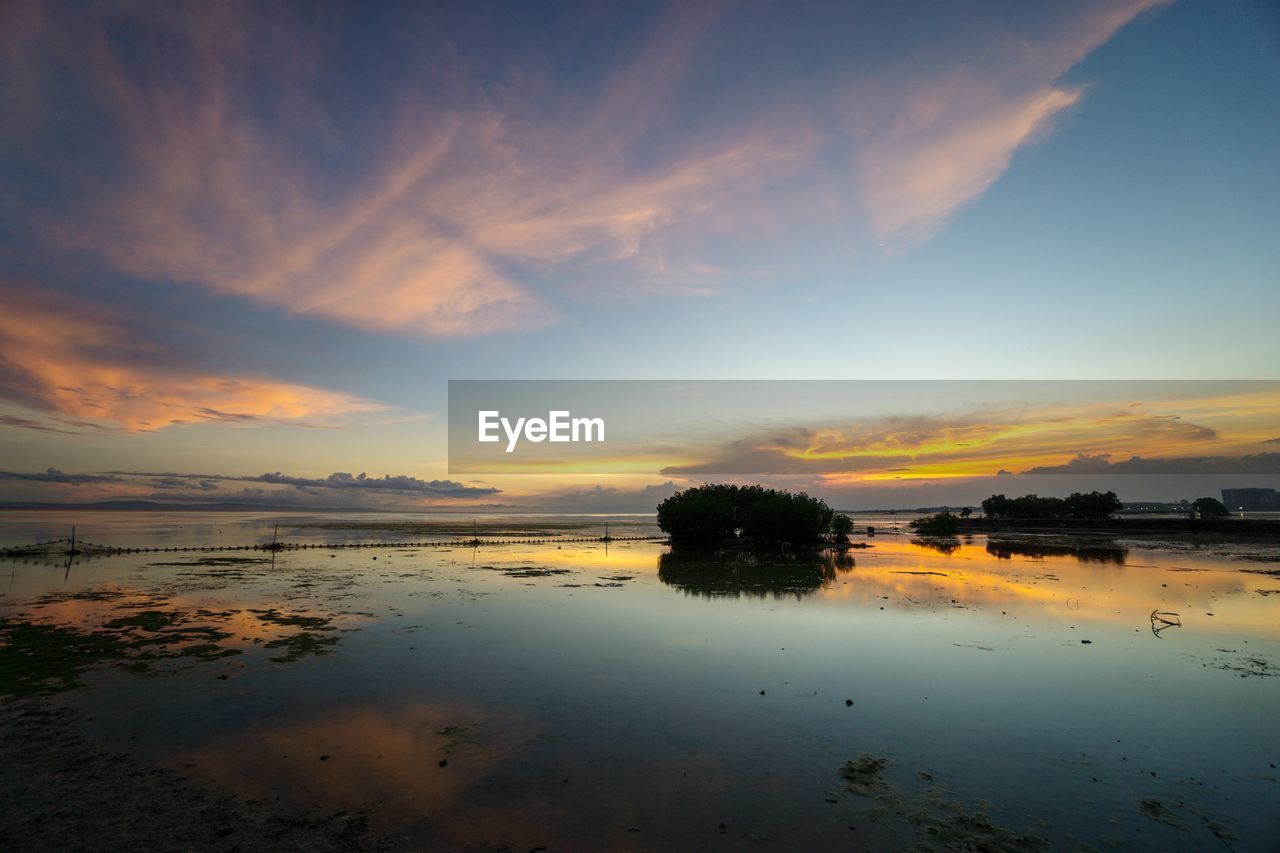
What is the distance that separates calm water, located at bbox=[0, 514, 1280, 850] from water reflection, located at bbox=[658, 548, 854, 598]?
303cm

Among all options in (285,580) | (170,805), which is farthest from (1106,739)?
(285,580)

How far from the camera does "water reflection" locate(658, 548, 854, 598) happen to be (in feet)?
117

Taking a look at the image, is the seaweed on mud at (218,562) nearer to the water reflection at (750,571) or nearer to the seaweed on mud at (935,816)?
the water reflection at (750,571)

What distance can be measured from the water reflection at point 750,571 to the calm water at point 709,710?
3.03 m

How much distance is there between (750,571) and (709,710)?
1312 inches

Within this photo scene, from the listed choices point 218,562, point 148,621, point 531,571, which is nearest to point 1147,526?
point 531,571

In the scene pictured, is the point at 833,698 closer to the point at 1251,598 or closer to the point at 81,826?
Result: the point at 81,826

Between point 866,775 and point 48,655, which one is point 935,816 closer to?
point 866,775

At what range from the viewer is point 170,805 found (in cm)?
953

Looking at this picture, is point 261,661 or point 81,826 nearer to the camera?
point 81,826

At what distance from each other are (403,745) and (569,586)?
2514cm

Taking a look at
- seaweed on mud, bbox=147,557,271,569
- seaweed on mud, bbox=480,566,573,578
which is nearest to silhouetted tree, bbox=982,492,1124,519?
seaweed on mud, bbox=480,566,573,578

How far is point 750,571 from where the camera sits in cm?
4669

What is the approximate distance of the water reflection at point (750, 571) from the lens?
35.6 meters
